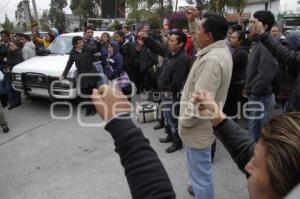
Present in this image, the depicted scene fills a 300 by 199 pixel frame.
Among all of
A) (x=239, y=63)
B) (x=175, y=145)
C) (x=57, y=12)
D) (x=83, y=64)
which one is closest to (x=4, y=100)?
(x=83, y=64)

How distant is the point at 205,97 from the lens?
1658 millimetres

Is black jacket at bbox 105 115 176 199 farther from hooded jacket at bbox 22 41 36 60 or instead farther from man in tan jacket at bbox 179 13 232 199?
hooded jacket at bbox 22 41 36 60

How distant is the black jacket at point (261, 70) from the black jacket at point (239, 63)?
59 cm

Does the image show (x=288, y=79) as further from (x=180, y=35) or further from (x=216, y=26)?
(x=216, y=26)

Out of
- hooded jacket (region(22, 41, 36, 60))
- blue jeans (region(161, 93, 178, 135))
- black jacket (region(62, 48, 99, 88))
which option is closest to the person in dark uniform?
black jacket (region(62, 48, 99, 88))

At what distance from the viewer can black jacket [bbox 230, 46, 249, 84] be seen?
17.2 feet

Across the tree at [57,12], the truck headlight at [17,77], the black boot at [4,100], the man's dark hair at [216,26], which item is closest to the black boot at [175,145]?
the man's dark hair at [216,26]

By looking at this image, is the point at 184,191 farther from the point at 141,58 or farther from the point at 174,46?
the point at 141,58

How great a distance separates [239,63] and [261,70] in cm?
85

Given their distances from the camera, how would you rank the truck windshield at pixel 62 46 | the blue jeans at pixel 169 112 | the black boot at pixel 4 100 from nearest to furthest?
the blue jeans at pixel 169 112
the black boot at pixel 4 100
the truck windshield at pixel 62 46

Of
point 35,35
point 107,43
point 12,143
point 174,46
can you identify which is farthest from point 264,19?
point 35,35

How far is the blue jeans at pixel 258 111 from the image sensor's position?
4.70m

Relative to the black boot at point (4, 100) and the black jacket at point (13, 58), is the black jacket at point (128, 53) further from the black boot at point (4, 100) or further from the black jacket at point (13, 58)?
the black boot at point (4, 100)

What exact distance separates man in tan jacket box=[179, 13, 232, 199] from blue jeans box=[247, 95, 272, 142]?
1853 millimetres
